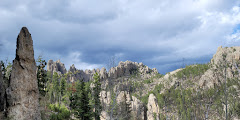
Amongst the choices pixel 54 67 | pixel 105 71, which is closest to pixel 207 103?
pixel 105 71

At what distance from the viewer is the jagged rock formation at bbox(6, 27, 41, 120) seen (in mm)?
11914

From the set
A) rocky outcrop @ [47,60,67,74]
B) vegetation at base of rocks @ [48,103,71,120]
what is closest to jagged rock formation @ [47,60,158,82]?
rocky outcrop @ [47,60,67,74]

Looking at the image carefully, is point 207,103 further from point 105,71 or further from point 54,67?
point 54,67

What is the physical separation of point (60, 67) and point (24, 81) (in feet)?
501

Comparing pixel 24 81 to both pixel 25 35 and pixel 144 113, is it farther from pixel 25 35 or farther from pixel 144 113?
pixel 144 113

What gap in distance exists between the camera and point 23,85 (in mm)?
12547

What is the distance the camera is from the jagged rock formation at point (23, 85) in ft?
39.1

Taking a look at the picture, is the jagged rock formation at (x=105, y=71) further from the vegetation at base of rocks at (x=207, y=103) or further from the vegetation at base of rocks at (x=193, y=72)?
the vegetation at base of rocks at (x=207, y=103)

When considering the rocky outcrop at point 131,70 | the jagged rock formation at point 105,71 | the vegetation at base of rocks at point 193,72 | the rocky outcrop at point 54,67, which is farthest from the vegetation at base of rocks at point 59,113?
the rocky outcrop at point 131,70

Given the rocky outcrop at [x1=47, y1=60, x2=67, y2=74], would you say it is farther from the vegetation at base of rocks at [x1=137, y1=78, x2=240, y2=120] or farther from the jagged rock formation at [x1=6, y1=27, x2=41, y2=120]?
the jagged rock formation at [x1=6, y1=27, x2=41, y2=120]

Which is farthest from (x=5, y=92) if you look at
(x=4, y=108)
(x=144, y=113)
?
(x=144, y=113)

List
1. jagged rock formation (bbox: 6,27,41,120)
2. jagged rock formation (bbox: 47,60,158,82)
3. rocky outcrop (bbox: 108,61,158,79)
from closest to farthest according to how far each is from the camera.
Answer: jagged rock formation (bbox: 6,27,41,120) < jagged rock formation (bbox: 47,60,158,82) < rocky outcrop (bbox: 108,61,158,79)

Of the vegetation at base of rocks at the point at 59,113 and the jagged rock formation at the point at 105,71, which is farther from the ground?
the jagged rock formation at the point at 105,71

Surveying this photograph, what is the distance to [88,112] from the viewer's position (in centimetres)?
2520
